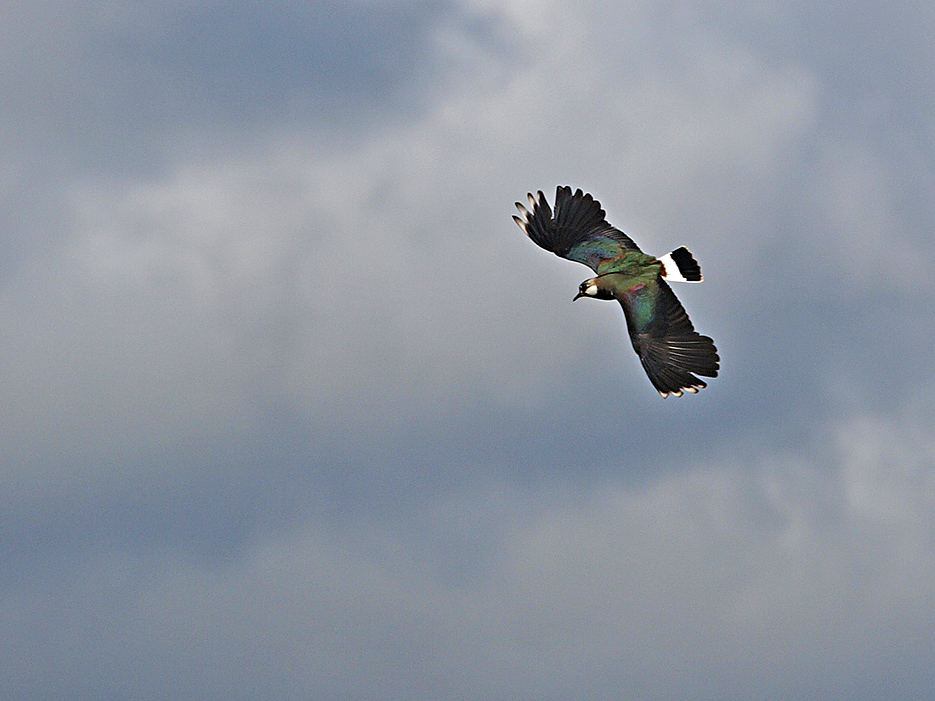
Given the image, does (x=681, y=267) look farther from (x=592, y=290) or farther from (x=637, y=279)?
(x=592, y=290)

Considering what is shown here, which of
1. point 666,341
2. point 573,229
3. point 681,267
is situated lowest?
point 666,341

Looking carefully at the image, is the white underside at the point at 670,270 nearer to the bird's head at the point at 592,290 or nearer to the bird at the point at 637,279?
the bird at the point at 637,279

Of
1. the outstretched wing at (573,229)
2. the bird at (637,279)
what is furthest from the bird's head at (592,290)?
the outstretched wing at (573,229)

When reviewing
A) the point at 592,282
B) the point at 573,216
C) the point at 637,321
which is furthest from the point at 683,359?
the point at 573,216

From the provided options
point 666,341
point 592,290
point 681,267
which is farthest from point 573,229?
point 666,341

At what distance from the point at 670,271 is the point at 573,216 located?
17.3ft

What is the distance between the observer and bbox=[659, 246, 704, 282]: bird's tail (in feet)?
108

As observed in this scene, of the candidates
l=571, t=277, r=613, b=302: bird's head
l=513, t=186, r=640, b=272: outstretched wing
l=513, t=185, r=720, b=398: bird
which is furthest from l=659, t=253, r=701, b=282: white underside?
l=513, t=186, r=640, b=272: outstretched wing

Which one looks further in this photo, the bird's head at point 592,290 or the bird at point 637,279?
the bird's head at point 592,290

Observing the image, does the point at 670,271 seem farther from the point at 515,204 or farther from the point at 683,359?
the point at 515,204

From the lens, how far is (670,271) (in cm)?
3309

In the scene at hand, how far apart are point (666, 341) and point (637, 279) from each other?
2712 mm

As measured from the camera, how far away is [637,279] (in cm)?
3322

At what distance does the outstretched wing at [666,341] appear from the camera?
30.1 m
